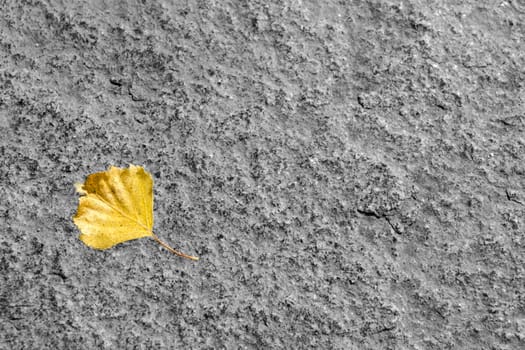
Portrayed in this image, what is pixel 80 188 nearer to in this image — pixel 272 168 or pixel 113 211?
pixel 113 211

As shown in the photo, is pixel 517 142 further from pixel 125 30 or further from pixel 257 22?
pixel 125 30

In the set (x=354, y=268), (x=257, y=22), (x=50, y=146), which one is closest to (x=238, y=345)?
(x=354, y=268)

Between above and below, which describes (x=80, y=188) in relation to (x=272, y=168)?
below

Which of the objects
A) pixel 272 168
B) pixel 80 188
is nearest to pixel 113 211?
pixel 80 188
